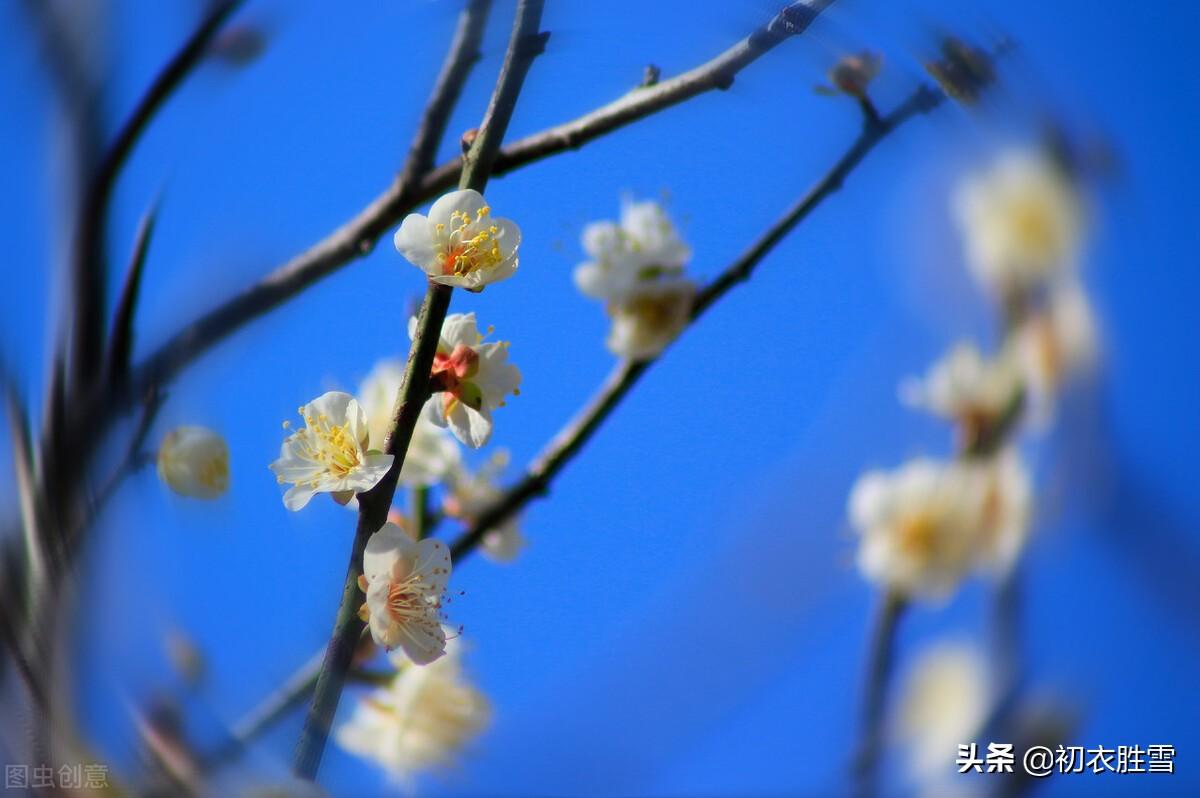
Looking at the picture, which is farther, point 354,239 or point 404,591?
point 354,239

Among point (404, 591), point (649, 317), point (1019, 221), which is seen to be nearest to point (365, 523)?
point (404, 591)

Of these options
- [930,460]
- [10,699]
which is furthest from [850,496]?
[10,699]

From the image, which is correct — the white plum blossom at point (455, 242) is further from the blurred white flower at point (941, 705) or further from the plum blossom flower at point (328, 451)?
the blurred white flower at point (941, 705)

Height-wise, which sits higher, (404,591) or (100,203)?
(100,203)

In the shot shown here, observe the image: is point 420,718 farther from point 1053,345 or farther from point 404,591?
point 1053,345

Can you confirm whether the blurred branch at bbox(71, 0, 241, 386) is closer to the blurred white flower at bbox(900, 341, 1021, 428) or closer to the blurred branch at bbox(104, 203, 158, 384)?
the blurred branch at bbox(104, 203, 158, 384)

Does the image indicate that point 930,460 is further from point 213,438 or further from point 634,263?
point 213,438
